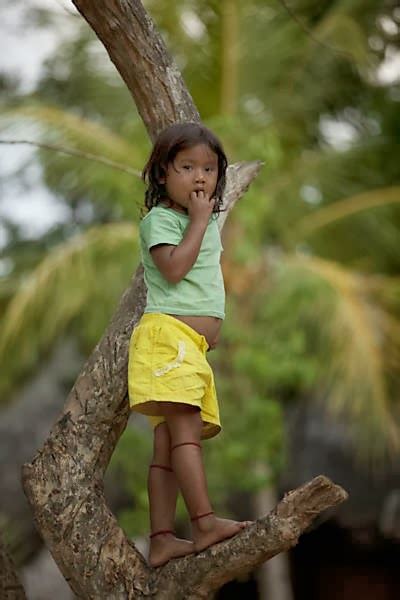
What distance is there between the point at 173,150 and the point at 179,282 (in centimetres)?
33

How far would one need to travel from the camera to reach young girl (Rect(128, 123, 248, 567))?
2982mm

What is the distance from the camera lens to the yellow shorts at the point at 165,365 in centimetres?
298

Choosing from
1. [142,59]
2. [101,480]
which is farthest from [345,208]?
[101,480]

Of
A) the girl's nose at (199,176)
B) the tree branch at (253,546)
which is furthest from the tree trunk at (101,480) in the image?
the girl's nose at (199,176)

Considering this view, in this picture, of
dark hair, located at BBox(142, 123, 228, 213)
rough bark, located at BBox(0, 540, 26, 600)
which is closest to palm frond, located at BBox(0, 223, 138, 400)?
rough bark, located at BBox(0, 540, 26, 600)

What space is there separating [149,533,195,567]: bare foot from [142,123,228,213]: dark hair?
84cm

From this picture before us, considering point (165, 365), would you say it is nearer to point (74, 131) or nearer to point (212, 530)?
point (212, 530)

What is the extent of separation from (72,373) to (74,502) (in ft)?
27.6

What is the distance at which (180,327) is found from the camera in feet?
9.95

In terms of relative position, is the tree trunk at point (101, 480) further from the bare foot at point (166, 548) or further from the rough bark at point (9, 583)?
the rough bark at point (9, 583)

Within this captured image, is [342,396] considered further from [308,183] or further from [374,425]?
[308,183]

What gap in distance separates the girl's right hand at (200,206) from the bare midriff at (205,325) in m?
0.25

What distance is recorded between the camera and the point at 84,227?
37.2 ft

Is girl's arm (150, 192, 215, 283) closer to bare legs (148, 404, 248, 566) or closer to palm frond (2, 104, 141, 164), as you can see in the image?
bare legs (148, 404, 248, 566)
